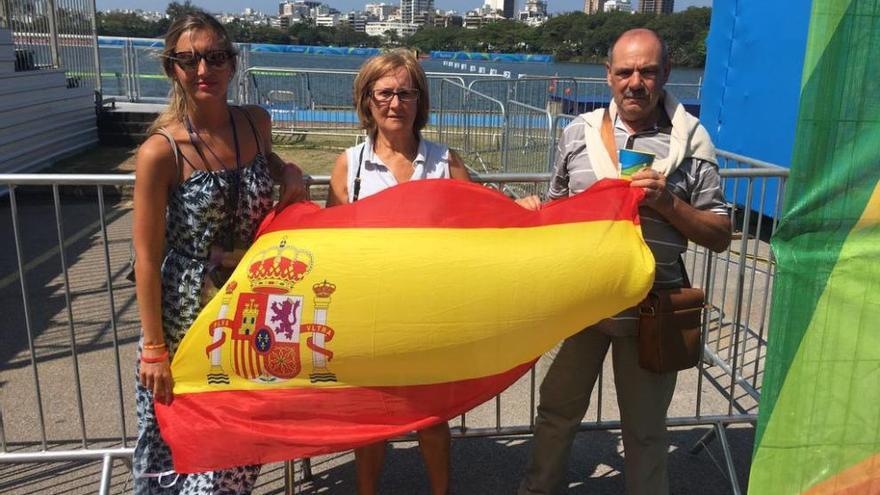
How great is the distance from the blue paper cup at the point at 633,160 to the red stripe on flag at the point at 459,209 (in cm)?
5

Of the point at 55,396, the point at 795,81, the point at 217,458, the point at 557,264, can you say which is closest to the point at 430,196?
the point at 557,264

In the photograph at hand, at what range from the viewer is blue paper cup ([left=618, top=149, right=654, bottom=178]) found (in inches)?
99.0

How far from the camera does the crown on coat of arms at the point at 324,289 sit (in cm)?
249

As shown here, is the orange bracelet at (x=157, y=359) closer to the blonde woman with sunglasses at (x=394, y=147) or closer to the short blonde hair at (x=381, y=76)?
the blonde woman with sunglasses at (x=394, y=147)

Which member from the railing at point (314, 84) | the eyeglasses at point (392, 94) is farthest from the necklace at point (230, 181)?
the railing at point (314, 84)

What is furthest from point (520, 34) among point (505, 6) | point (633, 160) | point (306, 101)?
point (633, 160)

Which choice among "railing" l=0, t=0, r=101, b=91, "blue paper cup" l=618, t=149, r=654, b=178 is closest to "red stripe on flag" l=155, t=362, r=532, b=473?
"blue paper cup" l=618, t=149, r=654, b=178

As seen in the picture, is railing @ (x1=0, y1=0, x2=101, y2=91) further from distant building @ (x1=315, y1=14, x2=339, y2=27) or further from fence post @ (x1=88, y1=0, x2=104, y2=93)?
distant building @ (x1=315, y1=14, x2=339, y2=27)

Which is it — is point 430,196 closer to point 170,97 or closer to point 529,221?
point 529,221

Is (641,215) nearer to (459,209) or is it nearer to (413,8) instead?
(459,209)

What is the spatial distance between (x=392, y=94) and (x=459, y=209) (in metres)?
0.54

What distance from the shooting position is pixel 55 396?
15.3ft

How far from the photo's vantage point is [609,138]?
277 centimetres

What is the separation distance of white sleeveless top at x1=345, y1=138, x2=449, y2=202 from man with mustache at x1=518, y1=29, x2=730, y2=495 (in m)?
0.49
